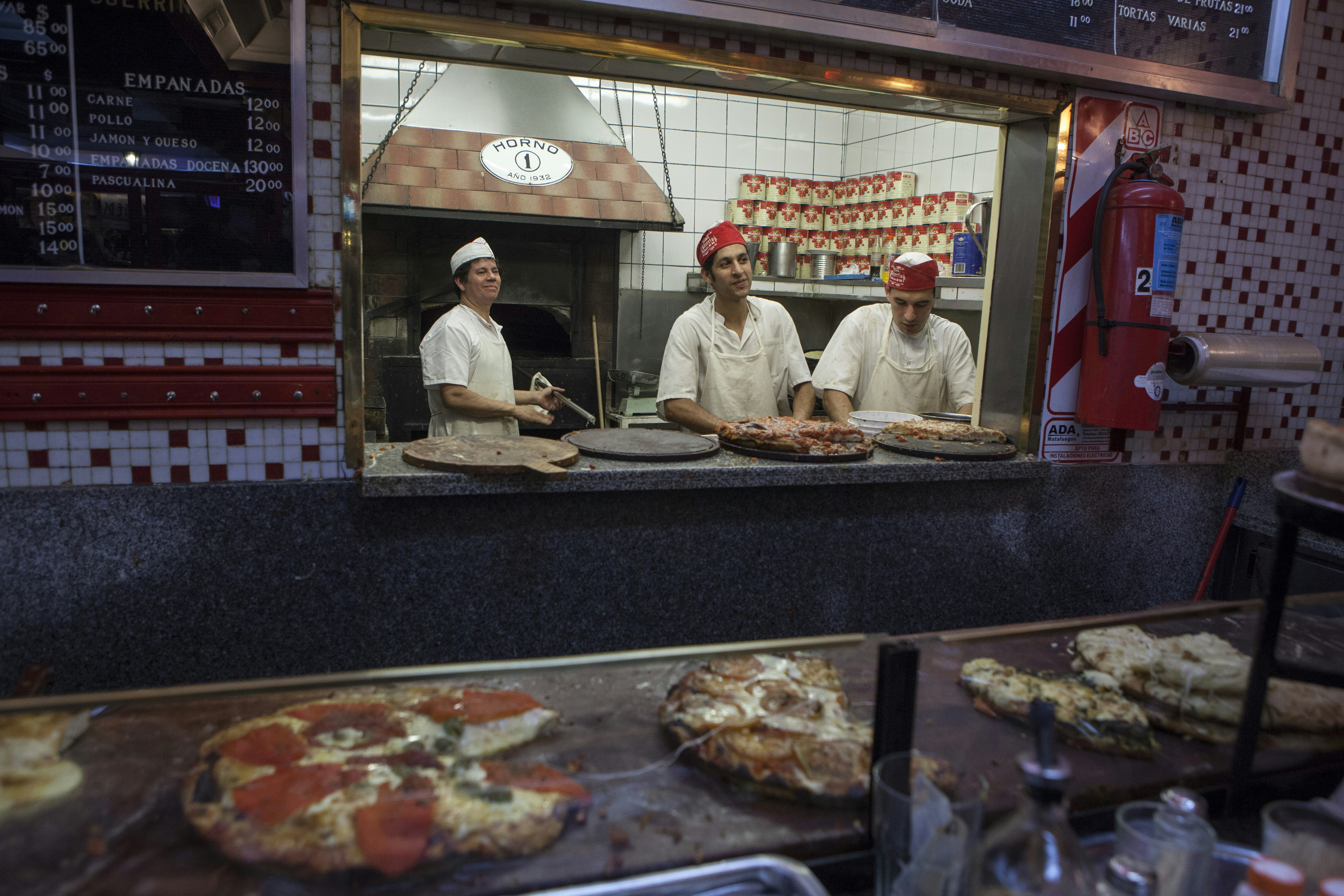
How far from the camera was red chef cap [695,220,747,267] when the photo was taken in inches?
155

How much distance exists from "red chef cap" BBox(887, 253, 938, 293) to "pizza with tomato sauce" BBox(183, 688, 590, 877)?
11.0ft

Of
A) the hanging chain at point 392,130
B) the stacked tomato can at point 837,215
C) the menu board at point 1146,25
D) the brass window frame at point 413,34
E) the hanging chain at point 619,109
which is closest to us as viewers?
the brass window frame at point 413,34

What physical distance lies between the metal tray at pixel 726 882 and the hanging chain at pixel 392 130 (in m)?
4.90

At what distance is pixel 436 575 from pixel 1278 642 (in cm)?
196

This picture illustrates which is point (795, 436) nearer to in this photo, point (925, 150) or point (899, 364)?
point (899, 364)

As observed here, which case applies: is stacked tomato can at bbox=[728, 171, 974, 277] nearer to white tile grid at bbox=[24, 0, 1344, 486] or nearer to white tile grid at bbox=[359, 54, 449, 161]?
white tile grid at bbox=[359, 54, 449, 161]

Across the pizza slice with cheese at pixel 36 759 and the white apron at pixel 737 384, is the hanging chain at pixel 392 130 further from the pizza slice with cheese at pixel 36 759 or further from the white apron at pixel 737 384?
the pizza slice with cheese at pixel 36 759

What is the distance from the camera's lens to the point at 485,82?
5.64 meters

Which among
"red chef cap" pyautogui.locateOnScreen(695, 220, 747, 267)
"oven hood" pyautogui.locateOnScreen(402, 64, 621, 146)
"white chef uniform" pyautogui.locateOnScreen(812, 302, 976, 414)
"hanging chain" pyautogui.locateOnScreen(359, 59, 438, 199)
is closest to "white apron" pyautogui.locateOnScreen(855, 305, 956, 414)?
"white chef uniform" pyautogui.locateOnScreen(812, 302, 976, 414)

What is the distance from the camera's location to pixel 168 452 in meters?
2.15

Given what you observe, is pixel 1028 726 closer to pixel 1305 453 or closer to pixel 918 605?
pixel 1305 453

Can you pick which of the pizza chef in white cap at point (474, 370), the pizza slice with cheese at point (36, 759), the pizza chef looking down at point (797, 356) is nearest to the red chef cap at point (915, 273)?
the pizza chef looking down at point (797, 356)

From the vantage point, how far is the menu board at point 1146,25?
252 cm

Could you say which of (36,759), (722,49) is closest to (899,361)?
(722,49)
